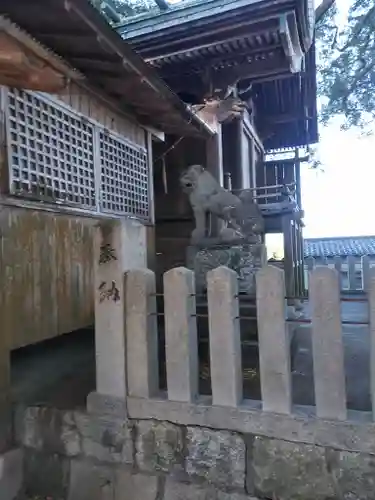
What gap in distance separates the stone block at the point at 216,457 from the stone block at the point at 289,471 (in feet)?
0.30

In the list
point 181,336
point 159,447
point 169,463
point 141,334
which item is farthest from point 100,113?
point 169,463

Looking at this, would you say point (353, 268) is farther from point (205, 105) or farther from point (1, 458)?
point (1, 458)

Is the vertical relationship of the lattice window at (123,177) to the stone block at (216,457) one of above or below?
above

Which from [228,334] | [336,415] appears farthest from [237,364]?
[336,415]

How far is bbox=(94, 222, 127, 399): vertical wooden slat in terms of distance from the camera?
3.43 meters

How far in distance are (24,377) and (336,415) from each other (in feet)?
11.0

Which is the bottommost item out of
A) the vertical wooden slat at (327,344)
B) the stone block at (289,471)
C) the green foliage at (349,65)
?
the stone block at (289,471)

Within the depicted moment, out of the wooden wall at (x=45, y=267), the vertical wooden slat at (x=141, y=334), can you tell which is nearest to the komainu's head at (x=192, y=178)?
the wooden wall at (x=45, y=267)

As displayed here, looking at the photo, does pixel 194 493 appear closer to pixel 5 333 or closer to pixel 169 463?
pixel 169 463

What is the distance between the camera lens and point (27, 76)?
2709 mm

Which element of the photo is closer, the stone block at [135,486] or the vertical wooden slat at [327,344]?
the vertical wooden slat at [327,344]

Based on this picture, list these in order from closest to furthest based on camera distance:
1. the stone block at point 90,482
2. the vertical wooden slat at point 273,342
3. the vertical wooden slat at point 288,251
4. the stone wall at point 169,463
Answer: the stone wall at point 169,463 < the vertical wooden slat at point 273,342 < the stone block at point 90,482 < the vertical wooden slat at point 288,251

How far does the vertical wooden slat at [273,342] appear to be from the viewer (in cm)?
299

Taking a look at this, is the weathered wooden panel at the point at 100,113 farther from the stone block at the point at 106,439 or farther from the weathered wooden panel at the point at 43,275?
the stone block at the point at 106,439
